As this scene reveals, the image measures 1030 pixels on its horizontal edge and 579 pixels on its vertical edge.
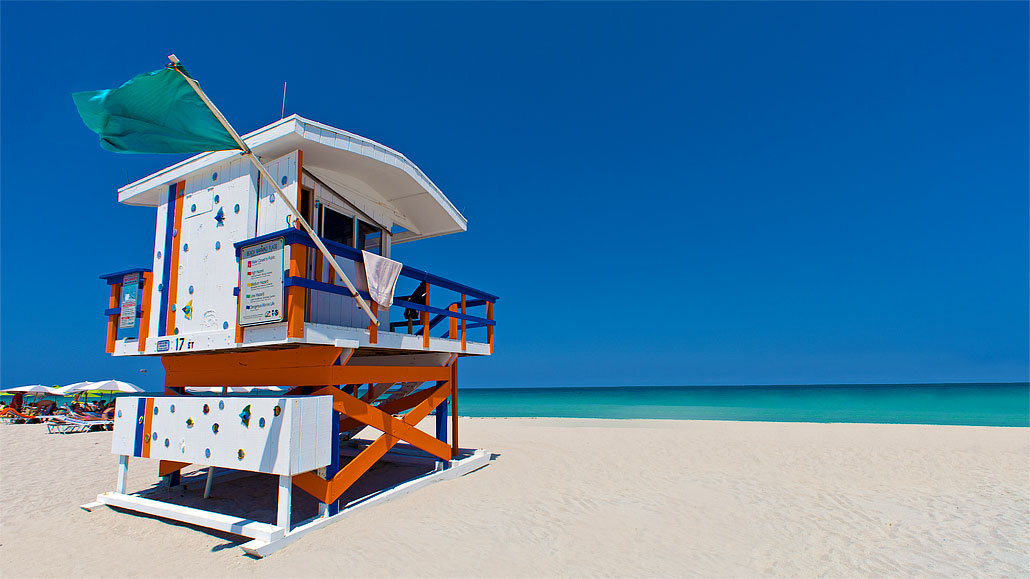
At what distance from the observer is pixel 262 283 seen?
18.8 ft

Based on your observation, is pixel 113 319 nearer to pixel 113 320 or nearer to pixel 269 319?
pixel 113 320

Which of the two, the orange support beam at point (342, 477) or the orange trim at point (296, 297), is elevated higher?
the orange trim at point (296, 297)

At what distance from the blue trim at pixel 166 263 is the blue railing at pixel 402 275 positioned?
1.77m

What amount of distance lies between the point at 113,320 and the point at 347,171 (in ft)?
13.8

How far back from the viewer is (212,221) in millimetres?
6734

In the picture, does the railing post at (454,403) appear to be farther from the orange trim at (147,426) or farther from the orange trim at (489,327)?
the orange trim at (147,426)

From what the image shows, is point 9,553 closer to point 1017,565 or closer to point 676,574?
point 676,574

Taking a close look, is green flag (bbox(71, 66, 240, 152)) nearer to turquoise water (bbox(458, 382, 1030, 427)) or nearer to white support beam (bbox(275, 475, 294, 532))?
white support beam (bbox(275, 475, 294, 532))

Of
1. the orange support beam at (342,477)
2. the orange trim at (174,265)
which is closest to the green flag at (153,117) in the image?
the orange trim at (174,265)

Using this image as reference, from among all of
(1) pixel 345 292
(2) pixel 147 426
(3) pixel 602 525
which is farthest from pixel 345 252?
(3) pixel 602 525

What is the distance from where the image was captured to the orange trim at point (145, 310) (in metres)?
7.15

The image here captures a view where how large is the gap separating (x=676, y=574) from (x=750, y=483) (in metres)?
4.70

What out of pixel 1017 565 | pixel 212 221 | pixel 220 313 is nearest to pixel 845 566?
pixel 1017 565

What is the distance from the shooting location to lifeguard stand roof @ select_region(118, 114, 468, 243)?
246 inches
